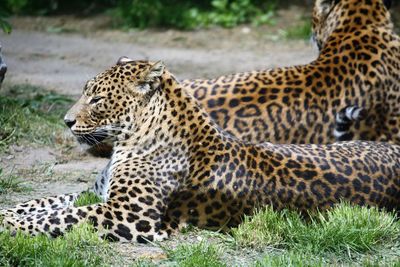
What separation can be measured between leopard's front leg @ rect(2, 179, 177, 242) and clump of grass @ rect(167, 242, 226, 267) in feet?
1.41

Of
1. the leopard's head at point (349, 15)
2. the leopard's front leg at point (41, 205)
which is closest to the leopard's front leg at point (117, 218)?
the leopard's front leg at point (41, 205)

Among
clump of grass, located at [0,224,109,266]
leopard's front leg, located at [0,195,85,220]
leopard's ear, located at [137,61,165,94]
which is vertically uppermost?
leopard's ear, located at [137,61,165,94]

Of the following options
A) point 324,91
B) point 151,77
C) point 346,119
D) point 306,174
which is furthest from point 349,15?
point 151,77

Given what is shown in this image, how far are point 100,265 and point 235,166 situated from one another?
158 centimetres

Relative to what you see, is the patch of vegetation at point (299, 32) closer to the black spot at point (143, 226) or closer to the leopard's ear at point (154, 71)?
the leopard's ear at point (154, 71)

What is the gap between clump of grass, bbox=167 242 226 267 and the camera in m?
6.55

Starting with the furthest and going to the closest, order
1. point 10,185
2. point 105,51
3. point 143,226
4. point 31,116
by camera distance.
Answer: point 105,51
point 31,116
point 10,185
point 143,226

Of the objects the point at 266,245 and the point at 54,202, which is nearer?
the point at 266,245

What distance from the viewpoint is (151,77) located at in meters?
7.80

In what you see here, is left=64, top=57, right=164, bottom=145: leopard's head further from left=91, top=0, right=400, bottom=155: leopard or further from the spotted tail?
the spotted tail

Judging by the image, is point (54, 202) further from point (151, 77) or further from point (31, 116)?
point (31, 116)

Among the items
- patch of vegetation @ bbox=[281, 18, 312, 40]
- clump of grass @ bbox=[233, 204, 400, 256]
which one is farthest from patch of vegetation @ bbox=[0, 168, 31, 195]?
patch of vegetation @ bbox=[281, 18, 312, 40]

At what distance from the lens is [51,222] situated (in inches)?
285

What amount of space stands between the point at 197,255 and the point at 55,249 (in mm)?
1022
